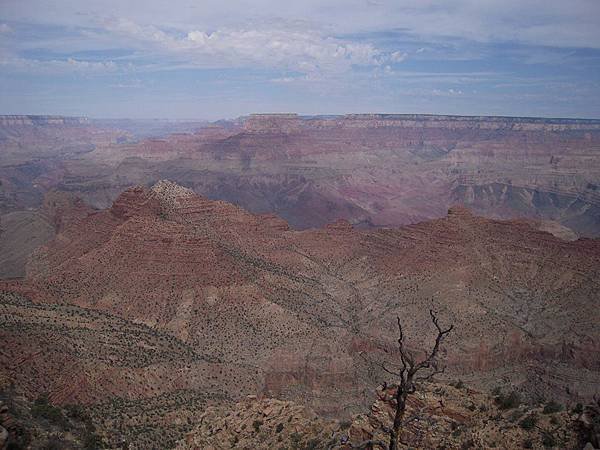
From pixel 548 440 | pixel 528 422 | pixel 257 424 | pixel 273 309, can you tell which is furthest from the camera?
pixel 273 309

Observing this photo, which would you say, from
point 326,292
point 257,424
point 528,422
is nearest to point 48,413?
point 257,424

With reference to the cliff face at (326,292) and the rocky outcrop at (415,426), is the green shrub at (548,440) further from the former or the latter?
the cliff face at (326,292)

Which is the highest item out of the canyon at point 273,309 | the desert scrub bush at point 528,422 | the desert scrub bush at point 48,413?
the desert scrub bush at point 528,422

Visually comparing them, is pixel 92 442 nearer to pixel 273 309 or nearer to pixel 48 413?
pixel 48 413

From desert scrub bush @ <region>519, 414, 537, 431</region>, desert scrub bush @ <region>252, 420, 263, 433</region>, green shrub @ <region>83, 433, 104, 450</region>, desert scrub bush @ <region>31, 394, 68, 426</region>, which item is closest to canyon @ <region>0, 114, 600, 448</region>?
desert scrub bush @ <region>519, 414, 537, 431</region>

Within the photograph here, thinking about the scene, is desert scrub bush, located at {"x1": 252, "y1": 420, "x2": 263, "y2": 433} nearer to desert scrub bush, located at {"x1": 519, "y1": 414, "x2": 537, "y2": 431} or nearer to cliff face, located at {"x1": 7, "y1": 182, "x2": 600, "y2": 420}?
desert scrub bush, located at {"x1": 519, "y1": 414, "x2": 537, "y2": 431}

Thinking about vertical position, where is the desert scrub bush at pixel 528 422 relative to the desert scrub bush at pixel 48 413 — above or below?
above

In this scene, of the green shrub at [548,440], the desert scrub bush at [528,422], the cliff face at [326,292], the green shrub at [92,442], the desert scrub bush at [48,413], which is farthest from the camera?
the cliff face at [326,292]

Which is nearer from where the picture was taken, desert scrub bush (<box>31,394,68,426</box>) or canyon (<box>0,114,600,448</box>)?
desert scrub bush (<box>31,394,68,426</box>)

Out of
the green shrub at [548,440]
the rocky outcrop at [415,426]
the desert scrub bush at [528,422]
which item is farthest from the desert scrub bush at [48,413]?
the green shrub at [548,440]
